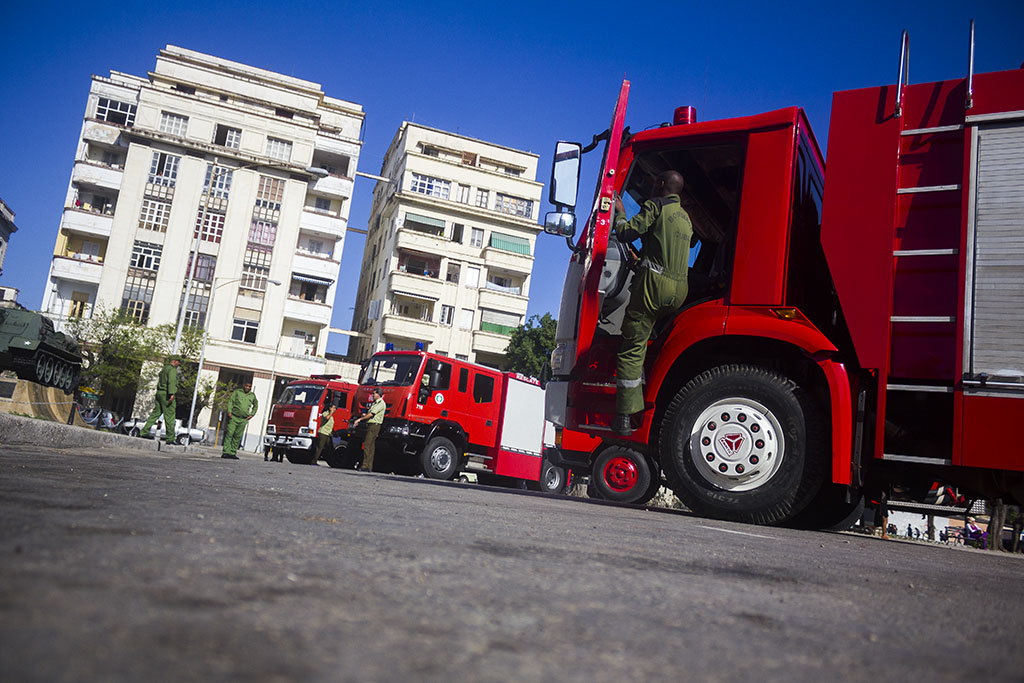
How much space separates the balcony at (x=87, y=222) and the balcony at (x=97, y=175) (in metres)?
1.72

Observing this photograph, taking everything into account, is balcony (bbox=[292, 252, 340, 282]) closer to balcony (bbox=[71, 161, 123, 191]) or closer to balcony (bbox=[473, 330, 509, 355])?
balcony (bbox=[473, 330, 509, 355])

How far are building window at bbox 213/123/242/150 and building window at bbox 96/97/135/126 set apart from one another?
481 cm

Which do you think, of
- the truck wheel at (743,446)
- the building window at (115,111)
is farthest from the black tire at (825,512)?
the building window at (115,111)

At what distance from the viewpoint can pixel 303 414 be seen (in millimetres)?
19672

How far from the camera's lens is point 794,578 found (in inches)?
104

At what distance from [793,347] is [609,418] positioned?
5.08 ft

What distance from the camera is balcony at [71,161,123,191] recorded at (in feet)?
143

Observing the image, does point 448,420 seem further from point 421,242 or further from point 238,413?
point 421,242

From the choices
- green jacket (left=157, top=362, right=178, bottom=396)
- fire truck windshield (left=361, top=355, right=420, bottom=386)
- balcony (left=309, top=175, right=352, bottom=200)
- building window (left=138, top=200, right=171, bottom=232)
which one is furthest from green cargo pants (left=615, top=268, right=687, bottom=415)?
balcony (left=309, top=175, right=352, bottom=200)

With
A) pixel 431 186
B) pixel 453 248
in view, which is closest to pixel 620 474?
pixel 453 248

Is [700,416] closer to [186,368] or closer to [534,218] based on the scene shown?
[186,368]

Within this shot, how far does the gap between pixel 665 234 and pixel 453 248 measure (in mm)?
46798

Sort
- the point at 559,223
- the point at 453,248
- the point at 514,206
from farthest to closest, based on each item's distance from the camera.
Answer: the point at 514,206 → the point at 453,248 → the point at 559,223

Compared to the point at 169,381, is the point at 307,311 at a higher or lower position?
higher
